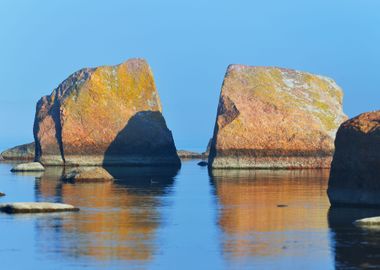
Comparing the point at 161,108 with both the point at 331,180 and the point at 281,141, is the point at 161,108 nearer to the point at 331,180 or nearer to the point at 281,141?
the point at 281,141

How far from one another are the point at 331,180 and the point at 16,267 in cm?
1990

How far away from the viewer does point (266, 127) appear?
92.6 metres

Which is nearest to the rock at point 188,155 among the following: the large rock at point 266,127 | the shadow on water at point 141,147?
the shadow on water at point 141,147

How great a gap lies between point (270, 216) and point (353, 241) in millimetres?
9430

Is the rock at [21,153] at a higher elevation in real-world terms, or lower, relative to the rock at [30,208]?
higher

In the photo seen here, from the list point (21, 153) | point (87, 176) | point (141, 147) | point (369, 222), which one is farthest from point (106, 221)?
point (21, 153)

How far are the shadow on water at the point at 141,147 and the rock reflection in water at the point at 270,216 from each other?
37.2m

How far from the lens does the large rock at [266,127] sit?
91438mm

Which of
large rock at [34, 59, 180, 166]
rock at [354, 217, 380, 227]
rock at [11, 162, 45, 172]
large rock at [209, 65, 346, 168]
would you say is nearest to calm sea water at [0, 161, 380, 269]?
rock at [354, 217, 380, 227]

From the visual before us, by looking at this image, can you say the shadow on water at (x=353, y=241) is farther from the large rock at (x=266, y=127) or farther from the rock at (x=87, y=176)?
the large rock at (x=266, y=127)

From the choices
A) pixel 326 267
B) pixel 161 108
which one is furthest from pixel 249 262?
pixel 161 108

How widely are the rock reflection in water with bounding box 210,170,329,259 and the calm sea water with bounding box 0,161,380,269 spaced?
3 cm

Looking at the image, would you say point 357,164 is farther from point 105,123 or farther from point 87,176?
point 105,123

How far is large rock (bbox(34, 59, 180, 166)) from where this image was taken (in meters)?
105
